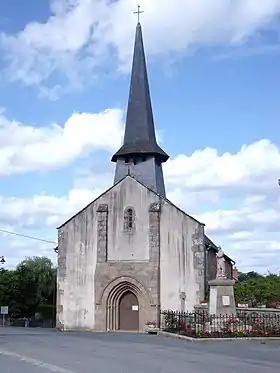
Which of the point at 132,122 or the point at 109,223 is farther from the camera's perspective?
the point at 132,122

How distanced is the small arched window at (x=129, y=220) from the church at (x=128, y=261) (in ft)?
0.20

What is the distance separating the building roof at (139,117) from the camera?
42875mm

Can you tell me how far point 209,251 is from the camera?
37.4 metres

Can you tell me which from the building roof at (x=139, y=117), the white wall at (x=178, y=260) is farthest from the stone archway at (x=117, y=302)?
the building roof at (x=139, y=117)

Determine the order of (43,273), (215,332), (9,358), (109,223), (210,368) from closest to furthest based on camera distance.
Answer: (210,368) → (9,358) → (215,332) → (109,223) → (43,273)

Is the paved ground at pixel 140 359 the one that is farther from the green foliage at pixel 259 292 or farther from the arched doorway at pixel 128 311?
the arched doorway at pixel 128 311

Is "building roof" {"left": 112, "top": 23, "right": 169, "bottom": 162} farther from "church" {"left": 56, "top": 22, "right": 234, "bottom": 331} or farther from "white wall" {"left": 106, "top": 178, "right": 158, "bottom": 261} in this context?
"church" {"left": 56, "top": 22, "right": 234, "bottom": 331}

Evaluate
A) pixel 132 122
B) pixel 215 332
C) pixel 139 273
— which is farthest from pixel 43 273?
pixel 215 332

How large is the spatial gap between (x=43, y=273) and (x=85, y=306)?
2517 cm

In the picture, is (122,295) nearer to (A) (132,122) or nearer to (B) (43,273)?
(A) (132,122)

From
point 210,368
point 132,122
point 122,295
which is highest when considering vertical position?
point 132,122

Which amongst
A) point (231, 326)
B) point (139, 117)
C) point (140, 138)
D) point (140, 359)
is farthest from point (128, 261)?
point (140, 359)

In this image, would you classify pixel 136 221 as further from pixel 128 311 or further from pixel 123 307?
pixel 128 311

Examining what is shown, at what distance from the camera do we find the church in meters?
35.3
